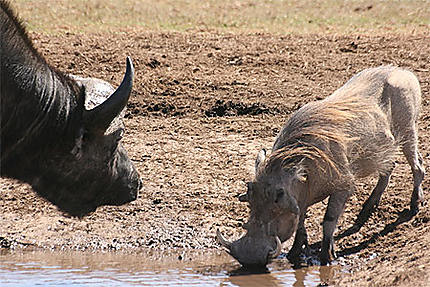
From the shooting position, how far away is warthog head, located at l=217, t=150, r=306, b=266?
21.2 feet

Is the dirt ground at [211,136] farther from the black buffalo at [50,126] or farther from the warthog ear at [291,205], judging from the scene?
the black buffalo at [50,126]

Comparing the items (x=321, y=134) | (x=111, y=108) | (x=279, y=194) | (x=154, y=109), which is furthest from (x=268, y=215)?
(x=154, y=109)

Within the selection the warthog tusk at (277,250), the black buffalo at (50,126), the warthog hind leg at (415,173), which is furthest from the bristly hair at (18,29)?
the warthog hind leg at (415,173)

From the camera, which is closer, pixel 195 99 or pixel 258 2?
pixel 195 99

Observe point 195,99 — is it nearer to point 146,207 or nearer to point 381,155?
point 146,207

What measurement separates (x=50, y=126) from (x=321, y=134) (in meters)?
2.30

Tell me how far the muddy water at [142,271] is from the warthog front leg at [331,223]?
0.37 ft

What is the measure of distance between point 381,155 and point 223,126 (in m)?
3.01

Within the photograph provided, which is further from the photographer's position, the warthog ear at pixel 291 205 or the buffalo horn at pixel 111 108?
the warthog ear at pixel 291 205

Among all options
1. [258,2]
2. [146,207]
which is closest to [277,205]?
[146,207]

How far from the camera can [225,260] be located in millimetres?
7180

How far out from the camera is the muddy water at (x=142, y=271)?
652cm

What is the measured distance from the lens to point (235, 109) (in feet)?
34.3

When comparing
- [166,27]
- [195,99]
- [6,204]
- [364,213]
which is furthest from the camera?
[166,27]
